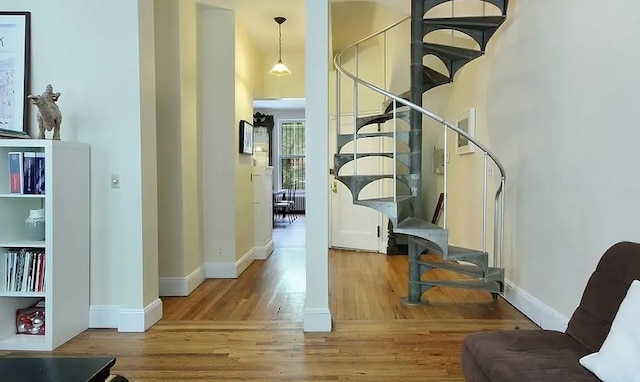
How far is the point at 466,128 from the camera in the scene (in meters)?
4.66

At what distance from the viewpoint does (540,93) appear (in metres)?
3.08

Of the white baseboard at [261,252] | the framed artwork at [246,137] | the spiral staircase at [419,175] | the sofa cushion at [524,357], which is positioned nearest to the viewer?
the sofa cushion at [524,357]

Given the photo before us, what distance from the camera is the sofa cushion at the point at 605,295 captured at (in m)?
1.81

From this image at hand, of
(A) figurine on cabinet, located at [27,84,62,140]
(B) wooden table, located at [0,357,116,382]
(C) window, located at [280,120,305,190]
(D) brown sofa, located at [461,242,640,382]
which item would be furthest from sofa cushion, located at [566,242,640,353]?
(C) window, located at [280,120,305,190]

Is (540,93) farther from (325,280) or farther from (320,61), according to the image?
(325,280)

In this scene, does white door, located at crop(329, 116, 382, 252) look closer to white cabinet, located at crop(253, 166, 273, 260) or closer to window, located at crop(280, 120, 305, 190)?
white cabinet, located at crop(253, 166, 273, 260)

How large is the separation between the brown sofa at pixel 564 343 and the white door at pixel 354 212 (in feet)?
13.5

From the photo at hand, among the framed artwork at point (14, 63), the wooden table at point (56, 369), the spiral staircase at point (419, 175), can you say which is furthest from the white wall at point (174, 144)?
the wooden table at point (56, 369)

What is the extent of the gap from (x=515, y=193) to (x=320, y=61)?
198 centimetres

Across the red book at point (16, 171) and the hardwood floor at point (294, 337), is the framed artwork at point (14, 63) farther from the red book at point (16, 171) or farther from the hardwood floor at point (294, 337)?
the hardwood floor at point (294, 337)

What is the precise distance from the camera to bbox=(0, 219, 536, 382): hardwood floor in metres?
2.38

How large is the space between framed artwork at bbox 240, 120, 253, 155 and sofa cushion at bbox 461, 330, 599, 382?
3452 mm

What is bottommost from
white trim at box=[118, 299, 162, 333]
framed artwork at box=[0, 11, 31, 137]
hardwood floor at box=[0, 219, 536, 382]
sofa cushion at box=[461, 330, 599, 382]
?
hardwood floor at box=[0, 219, 536, 382]

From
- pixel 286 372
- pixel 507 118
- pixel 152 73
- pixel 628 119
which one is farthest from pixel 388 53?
pixel 286 372
